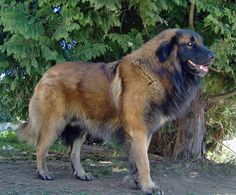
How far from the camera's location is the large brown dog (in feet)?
17.2

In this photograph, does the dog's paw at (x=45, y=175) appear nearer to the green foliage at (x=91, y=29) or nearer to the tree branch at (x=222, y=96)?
the green foliage at (x=91, y=29)

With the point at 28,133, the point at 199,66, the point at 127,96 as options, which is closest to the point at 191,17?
the point at 199,66

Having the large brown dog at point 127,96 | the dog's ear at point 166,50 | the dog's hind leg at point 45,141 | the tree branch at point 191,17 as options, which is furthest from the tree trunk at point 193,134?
the dog's hind leg at point 45,141

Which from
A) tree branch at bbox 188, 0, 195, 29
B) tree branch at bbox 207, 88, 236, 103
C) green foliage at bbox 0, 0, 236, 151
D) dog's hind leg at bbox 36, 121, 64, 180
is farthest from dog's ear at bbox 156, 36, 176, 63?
tree branch at bbox 207, 88, 236, 103

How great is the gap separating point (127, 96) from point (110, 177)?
1.38m

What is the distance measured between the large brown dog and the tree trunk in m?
1.80

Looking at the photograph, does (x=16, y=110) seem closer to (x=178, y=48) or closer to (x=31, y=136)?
(x=31, y=136)

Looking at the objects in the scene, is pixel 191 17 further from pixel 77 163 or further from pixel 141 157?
pixel 77 163

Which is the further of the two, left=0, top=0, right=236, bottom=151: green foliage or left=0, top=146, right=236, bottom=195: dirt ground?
left=0, top=0, right=236, bottom=151: green foliage

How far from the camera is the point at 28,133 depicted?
617 cm

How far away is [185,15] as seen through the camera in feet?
22.7

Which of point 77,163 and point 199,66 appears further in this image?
point 77,163

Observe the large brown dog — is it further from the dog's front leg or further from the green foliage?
the green foliage

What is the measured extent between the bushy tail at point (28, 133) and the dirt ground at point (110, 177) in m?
0.45
